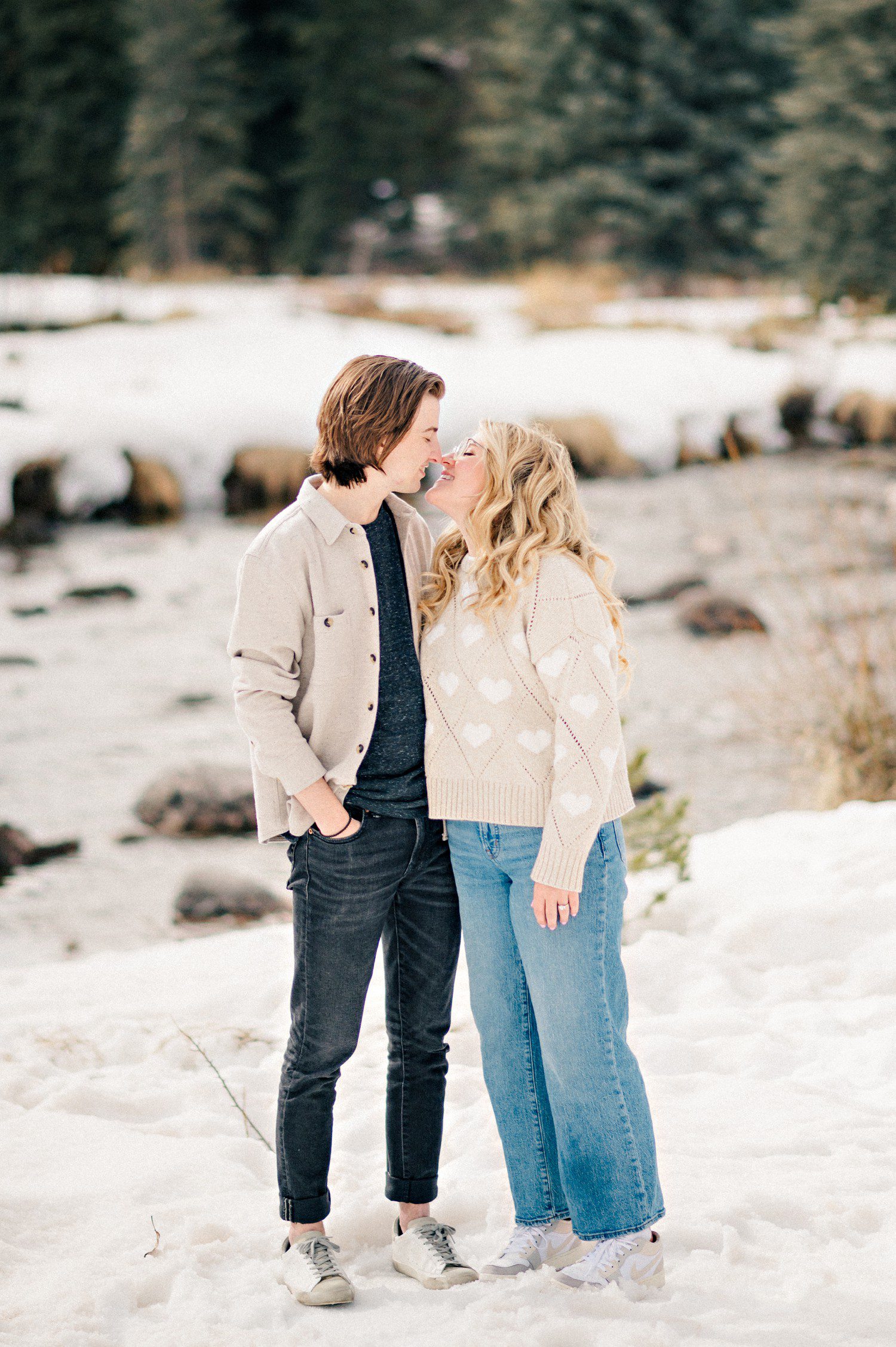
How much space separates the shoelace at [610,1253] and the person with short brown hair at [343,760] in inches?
8.3

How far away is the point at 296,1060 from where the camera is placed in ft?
6.70

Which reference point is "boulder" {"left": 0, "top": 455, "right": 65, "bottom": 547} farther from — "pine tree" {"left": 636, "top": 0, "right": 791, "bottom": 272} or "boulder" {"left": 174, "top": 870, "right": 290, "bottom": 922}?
"pine tree" {"left": 636, "top": 0, "right": 791, "bottom": 272}

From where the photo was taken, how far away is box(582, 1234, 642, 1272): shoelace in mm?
1986

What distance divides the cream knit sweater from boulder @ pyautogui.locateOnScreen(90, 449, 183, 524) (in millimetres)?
7959

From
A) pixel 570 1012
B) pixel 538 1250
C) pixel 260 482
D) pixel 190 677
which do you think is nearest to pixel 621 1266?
pixel 538 1250

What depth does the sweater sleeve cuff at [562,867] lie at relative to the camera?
1.89m

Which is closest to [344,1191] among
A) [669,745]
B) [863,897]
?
[863,897]

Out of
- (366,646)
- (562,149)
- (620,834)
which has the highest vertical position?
(562,149)

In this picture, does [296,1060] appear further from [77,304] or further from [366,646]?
[77,304]

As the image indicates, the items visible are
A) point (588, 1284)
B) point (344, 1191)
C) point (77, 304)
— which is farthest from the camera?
point (77, 304)

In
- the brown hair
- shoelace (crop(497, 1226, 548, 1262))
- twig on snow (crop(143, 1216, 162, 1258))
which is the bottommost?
twig on snow (crop(143, 1216, 162, 1258))

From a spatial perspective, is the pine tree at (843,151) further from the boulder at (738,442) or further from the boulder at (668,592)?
the boulder at (668,592)

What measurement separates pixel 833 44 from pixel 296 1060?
17.4 m

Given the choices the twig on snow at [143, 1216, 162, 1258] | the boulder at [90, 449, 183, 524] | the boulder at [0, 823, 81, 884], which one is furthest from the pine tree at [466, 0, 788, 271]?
the twig on snow at [143, 1216, 162, 1258]
